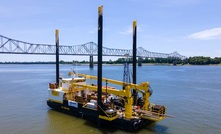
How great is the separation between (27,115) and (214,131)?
15782 mm

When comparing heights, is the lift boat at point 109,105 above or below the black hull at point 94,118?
above

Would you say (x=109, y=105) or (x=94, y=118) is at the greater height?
(x=109, y=105)

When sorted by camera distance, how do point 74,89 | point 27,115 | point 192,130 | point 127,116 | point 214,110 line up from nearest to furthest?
1. point 127,116
2. point 192,130
3. point 74,89
4. point 27,115
5. point 214,110

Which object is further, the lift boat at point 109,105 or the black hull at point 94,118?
the lift boat at point 109,105

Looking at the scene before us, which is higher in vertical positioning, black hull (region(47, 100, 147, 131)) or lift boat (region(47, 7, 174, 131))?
lift boat (region(47, 7, 174, 131))

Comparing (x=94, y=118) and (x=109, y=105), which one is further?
(x=109, y=105)

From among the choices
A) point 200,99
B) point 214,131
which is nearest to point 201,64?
point 200,99

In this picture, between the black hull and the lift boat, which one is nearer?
the black hull

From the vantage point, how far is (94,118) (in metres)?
14.2

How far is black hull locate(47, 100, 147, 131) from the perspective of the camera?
41.5ft

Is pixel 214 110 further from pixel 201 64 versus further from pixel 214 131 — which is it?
pixel 201 64

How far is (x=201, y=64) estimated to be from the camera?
166m

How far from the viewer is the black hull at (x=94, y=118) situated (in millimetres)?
12648

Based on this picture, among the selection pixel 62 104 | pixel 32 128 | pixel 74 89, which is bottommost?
pixel 32 128
